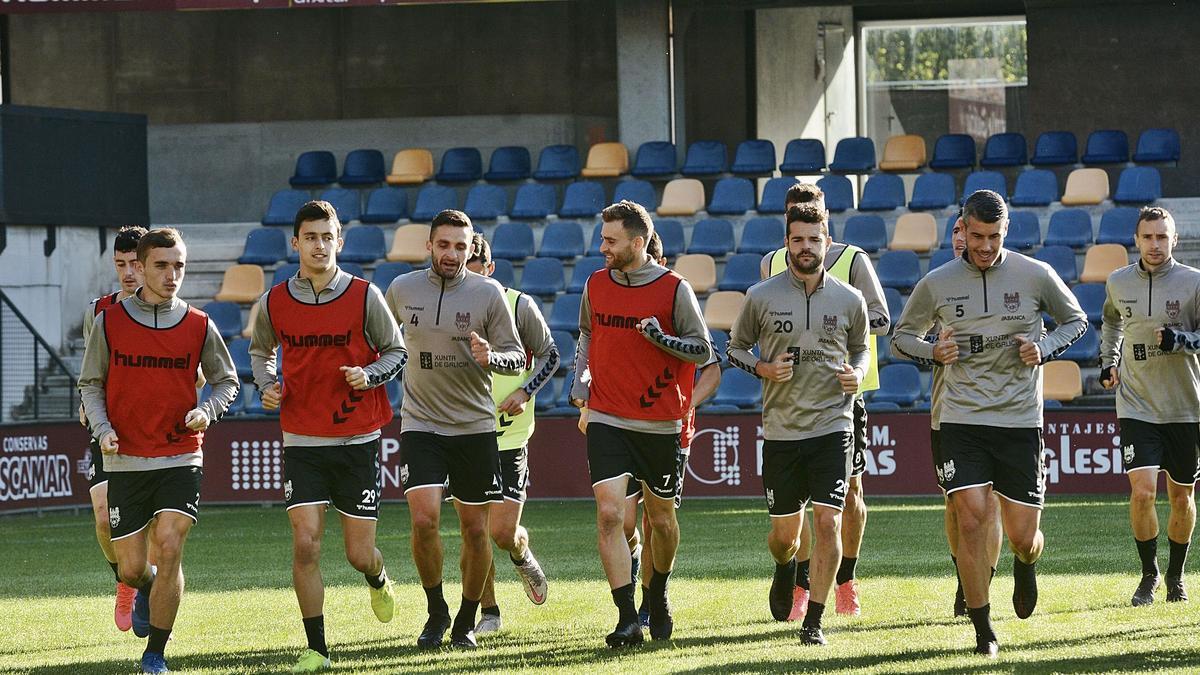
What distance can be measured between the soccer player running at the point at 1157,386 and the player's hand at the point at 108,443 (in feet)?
17.9

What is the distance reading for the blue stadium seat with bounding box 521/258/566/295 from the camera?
22594 millimetres

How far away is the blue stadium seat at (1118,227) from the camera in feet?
71.9

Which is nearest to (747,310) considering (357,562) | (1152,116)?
(357,562)

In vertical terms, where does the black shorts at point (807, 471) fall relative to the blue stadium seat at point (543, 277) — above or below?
below

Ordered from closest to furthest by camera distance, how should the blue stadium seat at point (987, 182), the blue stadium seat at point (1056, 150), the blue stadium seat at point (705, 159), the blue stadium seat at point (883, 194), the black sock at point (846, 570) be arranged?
the black sock at point (846, 570), the blue stadium seat at point (987, 182), the blue stadium seat at point (883, 194), the blue stadium seat at point (1056, 150), the blue stadium seat at point (705, 159)

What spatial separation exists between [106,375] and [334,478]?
1208 millimetres

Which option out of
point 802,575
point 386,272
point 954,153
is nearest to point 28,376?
point 386,272

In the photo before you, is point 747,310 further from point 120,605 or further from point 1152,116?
point 1152,116

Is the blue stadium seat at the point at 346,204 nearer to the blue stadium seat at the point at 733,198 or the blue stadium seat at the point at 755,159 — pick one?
the blue stadium seat at the point at 733,198

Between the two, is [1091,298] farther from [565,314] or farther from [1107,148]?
[565,314]

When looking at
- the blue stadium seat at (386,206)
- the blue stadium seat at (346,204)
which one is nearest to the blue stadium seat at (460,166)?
the blue stadium seat at (386,206)

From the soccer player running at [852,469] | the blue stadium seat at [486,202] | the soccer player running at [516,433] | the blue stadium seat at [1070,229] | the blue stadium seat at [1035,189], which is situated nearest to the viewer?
the soccer player running at [516,433]

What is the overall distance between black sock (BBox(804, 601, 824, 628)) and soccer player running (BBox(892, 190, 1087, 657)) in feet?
2.42

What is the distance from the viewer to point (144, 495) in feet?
28.1
